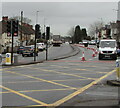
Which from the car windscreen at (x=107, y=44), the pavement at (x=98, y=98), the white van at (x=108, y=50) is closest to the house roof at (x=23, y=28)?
the car windscreen at (x=107, y=44)

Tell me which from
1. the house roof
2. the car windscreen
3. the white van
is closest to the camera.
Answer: the white van

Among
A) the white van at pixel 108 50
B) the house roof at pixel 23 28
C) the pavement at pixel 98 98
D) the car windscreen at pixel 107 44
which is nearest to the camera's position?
the pavement at pixel 98 98

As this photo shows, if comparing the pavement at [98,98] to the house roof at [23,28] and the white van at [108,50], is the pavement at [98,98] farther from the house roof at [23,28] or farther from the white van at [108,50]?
the house roof at [23,28]

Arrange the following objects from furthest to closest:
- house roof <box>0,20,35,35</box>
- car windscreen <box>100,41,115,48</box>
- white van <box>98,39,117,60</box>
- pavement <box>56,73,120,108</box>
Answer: house roof <box>0,20,35,35</box> < car windscreen <box>100,41,115,48</box> < white van <box>98,39,117,60</box> < pavement <box>56,73,120,108</box>

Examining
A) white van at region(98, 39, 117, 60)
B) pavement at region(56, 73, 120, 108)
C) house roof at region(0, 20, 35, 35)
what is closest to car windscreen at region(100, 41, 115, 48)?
white van at region(98, 39, 117, 60)

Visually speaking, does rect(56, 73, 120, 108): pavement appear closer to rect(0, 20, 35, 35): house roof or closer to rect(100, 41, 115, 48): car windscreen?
rect(100, 41, 115, 48): car windscreen

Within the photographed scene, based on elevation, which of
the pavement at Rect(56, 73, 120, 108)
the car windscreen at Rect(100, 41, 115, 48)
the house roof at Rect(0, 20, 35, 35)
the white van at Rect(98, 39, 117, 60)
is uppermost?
the house roof at Rect(0, 20, 35, 35)

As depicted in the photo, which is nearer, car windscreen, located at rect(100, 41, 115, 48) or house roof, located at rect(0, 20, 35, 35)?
car windscreen, located at rect(100, 41, 115, 48)

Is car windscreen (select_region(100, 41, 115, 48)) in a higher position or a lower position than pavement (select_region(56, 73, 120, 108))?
higher

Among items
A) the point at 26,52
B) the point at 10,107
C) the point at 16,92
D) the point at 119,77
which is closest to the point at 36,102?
the point at 10,107

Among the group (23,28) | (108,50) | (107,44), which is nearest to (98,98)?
(108,50)

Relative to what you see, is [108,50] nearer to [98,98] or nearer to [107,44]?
[107,44]

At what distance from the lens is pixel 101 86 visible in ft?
36.9

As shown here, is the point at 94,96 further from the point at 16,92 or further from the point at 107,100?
the point at 16,92
